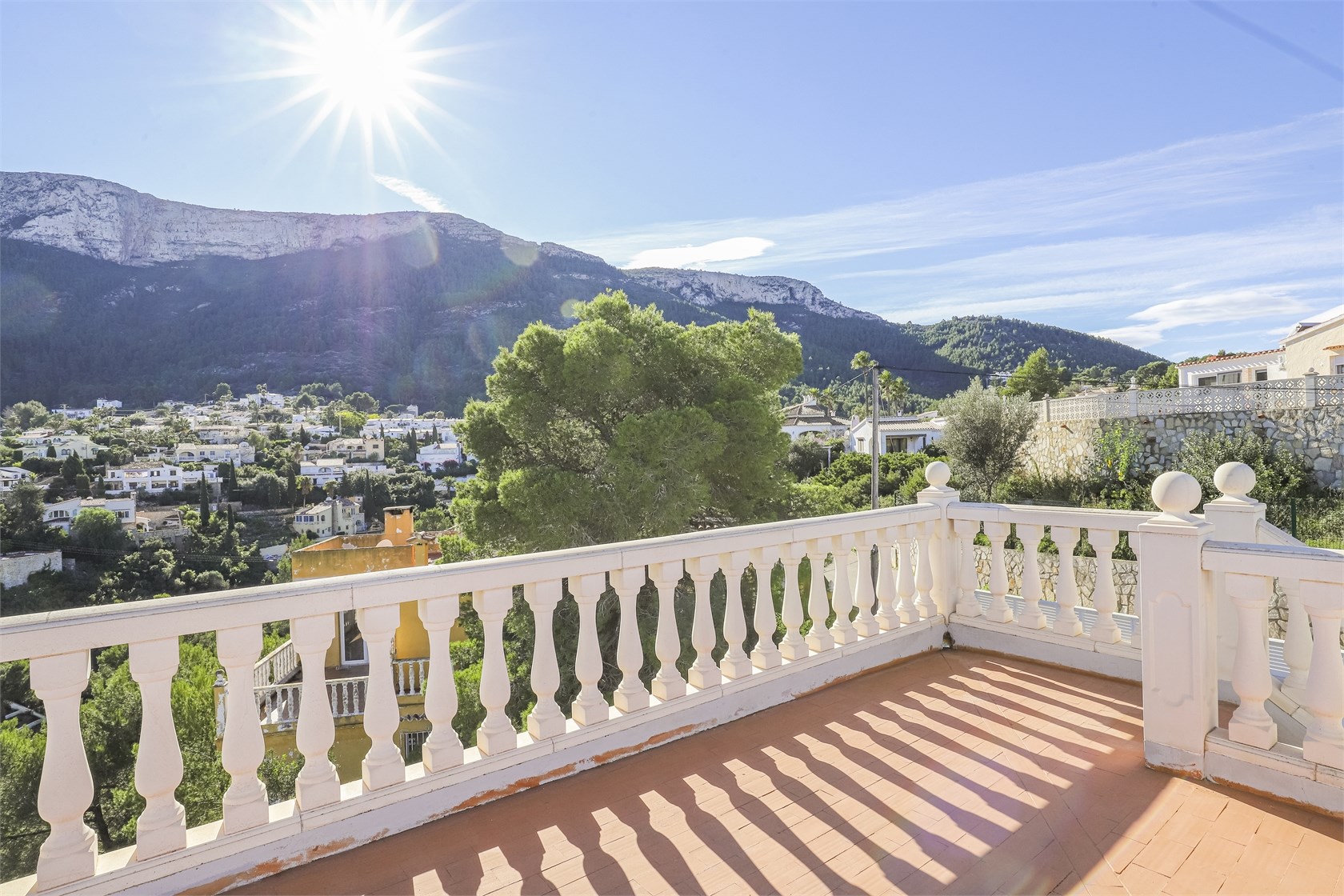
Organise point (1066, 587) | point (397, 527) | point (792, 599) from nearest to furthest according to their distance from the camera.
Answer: point (792, 599)
point (1066, 587)
point (397, 527)

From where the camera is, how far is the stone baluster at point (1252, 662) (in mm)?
1839

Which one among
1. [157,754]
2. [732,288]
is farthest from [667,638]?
[732,288]

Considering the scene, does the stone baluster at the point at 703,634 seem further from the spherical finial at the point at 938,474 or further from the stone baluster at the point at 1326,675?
the stone baluster at the point at 1326,675

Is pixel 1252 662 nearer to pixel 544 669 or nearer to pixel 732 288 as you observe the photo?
pixel 544 669

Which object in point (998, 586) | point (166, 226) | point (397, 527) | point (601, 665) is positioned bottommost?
point (397, 527)

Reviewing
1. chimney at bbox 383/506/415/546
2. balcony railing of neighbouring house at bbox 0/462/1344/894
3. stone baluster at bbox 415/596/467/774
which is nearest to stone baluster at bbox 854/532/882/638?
balcony railing of neighbouring house at bbox 0/462/1344/894

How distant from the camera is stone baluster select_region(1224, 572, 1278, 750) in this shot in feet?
6.03

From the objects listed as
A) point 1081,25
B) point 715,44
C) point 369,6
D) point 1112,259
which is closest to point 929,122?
point 1081,25

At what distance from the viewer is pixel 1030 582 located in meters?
3.11

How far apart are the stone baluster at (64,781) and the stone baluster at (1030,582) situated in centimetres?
343

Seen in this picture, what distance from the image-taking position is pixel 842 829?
1749 millimetres

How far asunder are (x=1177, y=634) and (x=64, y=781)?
9.83 ft

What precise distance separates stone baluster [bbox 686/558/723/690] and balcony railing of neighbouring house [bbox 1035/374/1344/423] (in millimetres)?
17677

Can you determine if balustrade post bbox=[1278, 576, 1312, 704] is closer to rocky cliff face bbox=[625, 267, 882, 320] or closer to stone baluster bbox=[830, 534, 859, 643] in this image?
stone baluster bbox=[830, 534, 859, 643]
